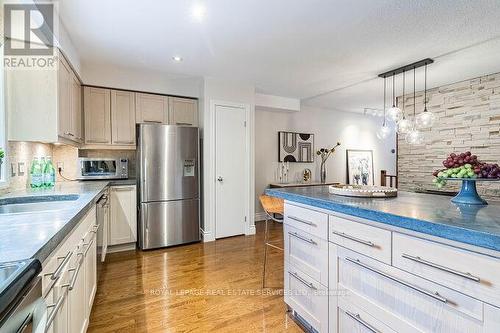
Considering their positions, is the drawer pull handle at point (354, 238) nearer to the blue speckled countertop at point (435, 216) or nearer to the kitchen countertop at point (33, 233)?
the blue speckled countertop at point (435, 216)

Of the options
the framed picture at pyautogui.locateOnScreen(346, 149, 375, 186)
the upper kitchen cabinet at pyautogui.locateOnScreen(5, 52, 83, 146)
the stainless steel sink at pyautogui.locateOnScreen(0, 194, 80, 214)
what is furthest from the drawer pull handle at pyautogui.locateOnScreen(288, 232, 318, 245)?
the framed picture at pyautogui.locateOnScreen(346, 149, 375, 186)

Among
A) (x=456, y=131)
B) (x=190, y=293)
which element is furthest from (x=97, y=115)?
(x=456, y=131)

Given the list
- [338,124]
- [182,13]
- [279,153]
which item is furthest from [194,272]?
[338,124]

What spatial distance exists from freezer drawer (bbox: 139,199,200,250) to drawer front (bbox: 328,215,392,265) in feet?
8.17

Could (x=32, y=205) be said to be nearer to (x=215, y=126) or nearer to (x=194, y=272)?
(x=194, y=272)

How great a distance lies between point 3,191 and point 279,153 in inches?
164

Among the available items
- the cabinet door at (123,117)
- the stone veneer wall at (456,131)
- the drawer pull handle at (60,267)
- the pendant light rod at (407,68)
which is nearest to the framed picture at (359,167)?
the stone veneer wall at (456,131)

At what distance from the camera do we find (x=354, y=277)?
1425 millimetres

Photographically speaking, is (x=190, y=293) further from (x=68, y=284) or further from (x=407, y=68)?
(x=407, y=68)

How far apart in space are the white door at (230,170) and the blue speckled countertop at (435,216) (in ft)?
7.84

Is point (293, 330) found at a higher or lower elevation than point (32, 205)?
lower

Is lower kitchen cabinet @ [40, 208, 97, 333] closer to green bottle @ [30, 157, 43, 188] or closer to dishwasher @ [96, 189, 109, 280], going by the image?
dishwasher @ [96, 189, 109, 280]

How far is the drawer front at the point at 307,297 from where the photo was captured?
162cm

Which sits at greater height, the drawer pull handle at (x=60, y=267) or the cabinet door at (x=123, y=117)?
the cabinet door at (x=123, y=117)
